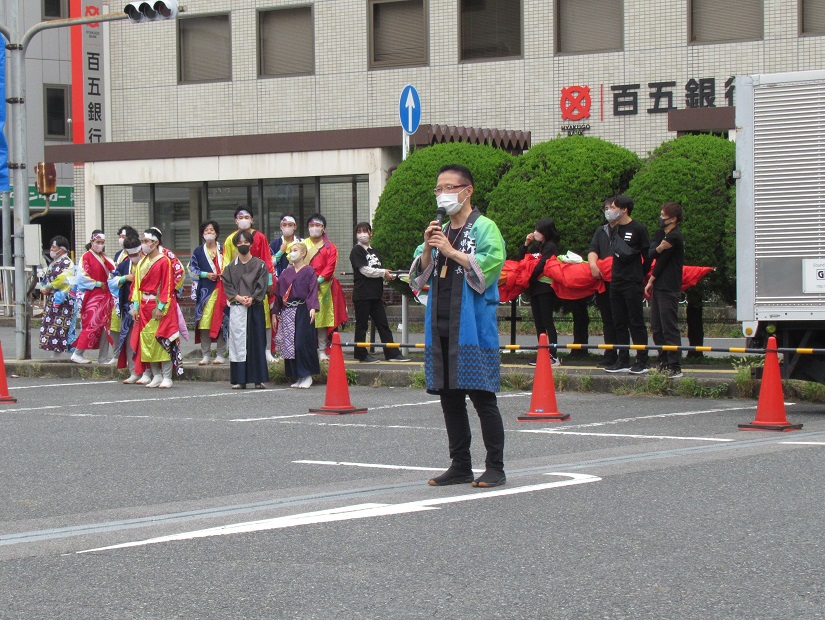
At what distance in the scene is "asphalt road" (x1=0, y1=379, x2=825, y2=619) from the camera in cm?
567

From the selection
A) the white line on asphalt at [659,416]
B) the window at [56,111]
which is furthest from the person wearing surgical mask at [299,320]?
the window at [56,111]

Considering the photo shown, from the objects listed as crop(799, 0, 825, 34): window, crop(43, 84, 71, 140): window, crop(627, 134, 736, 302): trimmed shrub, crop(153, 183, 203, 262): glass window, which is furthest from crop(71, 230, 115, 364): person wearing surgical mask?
crop(43, 84, 71, 140): window

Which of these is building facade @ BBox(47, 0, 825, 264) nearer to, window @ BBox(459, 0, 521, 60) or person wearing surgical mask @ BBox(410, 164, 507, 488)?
window @ BBox(459, 0, 521, 60)

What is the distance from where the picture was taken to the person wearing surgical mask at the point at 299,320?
51.8 ft

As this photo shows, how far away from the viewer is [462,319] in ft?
27.3

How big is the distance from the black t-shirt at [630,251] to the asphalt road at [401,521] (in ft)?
9.61

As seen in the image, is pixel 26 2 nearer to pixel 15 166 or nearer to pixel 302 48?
pixel 302 48

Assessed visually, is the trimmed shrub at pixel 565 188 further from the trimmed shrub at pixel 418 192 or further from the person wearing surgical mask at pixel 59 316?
the person wearing surgical mask at pixel 59 316

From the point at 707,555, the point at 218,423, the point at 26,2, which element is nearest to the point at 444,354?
the point at 707,555

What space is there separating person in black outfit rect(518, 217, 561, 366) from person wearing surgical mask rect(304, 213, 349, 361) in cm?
241

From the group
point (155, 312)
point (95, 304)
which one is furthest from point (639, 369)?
point (95, 304)

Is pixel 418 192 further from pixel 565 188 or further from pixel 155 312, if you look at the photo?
pixel 155 312

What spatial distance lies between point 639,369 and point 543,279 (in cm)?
181

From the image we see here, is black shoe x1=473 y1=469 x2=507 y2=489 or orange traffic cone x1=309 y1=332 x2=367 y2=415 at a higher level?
orange traffic cone x1=309 y1=332 x2=367 y2=415
